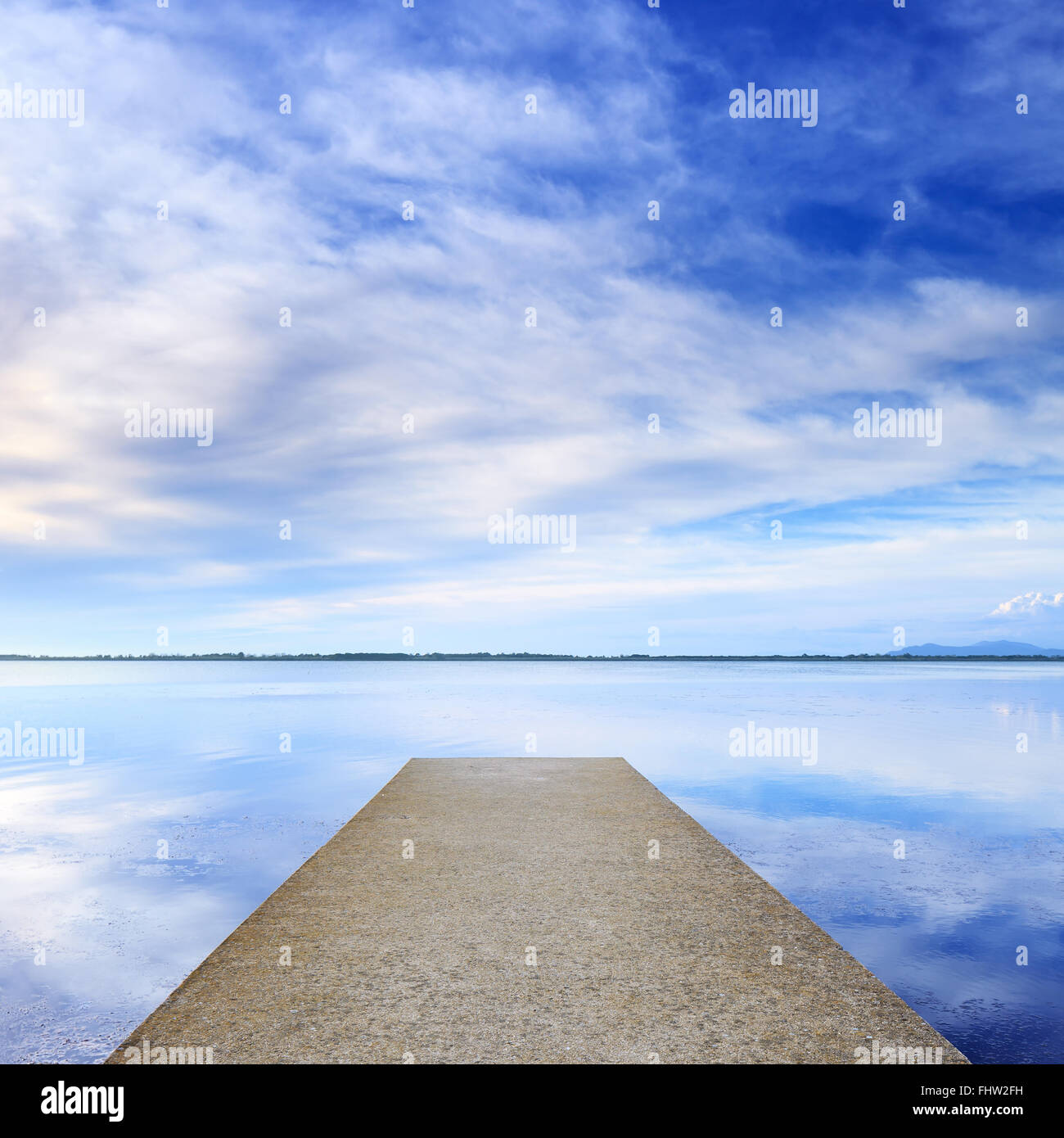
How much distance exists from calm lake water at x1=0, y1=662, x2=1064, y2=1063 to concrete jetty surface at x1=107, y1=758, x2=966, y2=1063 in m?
0.84

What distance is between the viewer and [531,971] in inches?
182

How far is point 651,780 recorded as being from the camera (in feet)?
48.5

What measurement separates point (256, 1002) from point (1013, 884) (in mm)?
7319

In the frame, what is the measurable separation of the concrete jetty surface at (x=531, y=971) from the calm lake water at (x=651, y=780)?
840 mm

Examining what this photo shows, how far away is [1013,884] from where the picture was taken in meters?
8.16

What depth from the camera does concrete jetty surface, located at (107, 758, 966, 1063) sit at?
12.4 ft

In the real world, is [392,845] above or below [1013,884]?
above

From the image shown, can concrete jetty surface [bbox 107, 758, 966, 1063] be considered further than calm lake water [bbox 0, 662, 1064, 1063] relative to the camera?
No

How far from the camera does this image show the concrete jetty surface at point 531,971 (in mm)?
3771

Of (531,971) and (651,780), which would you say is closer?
(531,971)

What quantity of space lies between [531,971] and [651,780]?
10492 mm
